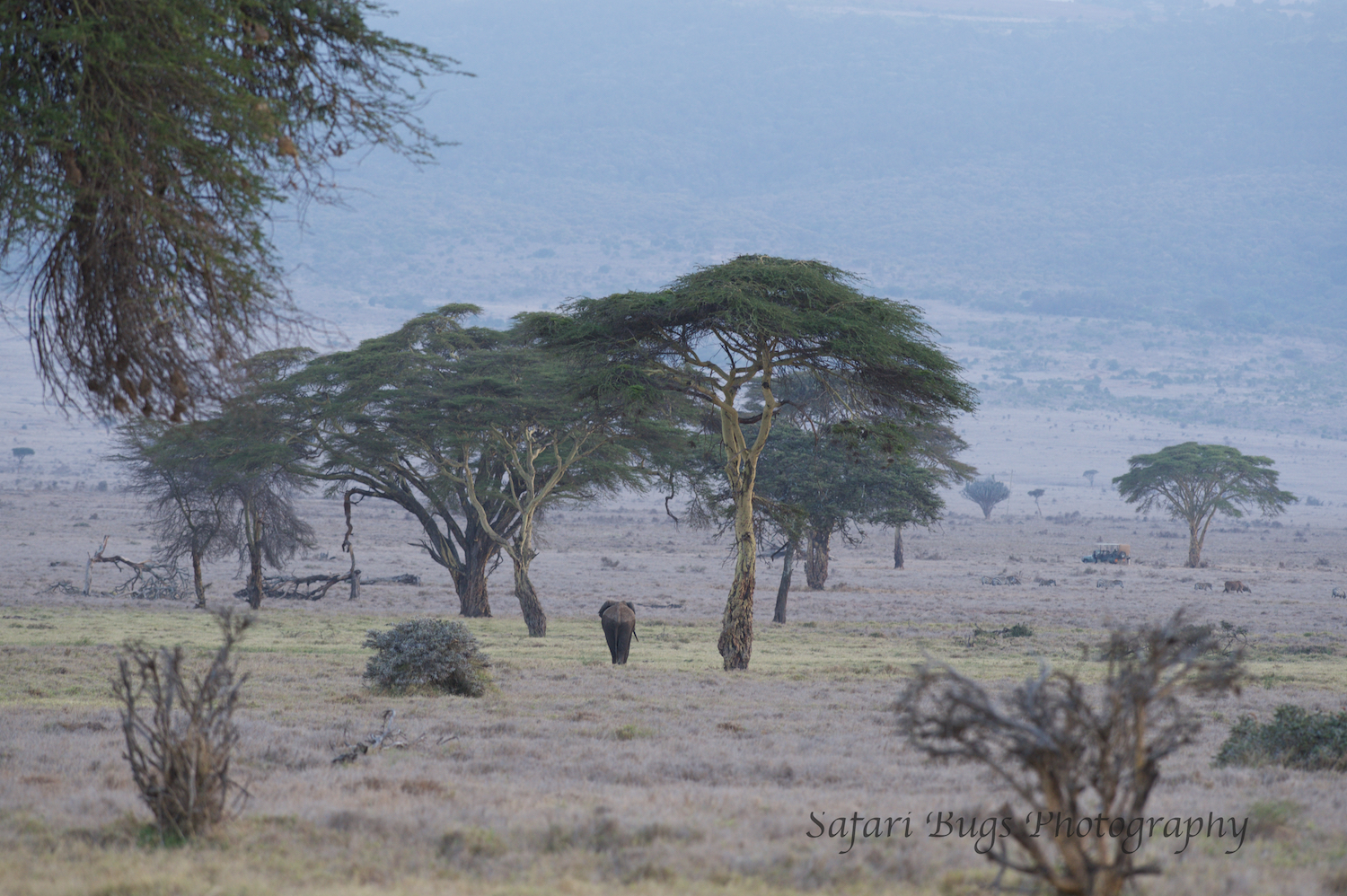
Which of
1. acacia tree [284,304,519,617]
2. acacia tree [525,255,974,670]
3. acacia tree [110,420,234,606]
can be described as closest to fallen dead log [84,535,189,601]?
acacia tree [110,420,234,606]

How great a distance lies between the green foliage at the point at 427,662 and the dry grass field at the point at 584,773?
0.46 metres

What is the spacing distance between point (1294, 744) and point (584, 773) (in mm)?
6909

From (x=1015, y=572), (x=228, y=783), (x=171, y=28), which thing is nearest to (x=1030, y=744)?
(x=228, y=783)

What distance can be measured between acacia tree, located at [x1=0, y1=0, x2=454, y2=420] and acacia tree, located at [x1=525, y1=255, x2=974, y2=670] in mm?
8703

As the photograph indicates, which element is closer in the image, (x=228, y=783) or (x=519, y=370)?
(x=228, y=783)

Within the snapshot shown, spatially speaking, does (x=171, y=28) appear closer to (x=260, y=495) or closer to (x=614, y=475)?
(x=614, y=475)

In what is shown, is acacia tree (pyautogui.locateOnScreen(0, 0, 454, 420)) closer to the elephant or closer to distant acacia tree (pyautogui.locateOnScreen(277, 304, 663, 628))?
the elephant

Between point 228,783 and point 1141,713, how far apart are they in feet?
17.6

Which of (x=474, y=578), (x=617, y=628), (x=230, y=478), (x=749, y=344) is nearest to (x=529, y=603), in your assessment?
(x=474, y=578)

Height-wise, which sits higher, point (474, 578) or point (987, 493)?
point (987, 493)

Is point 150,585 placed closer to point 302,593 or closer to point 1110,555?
point 302,593

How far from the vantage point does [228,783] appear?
Result: 6465 millimetres

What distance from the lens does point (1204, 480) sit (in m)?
57.0

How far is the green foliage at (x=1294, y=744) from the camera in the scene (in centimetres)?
963
